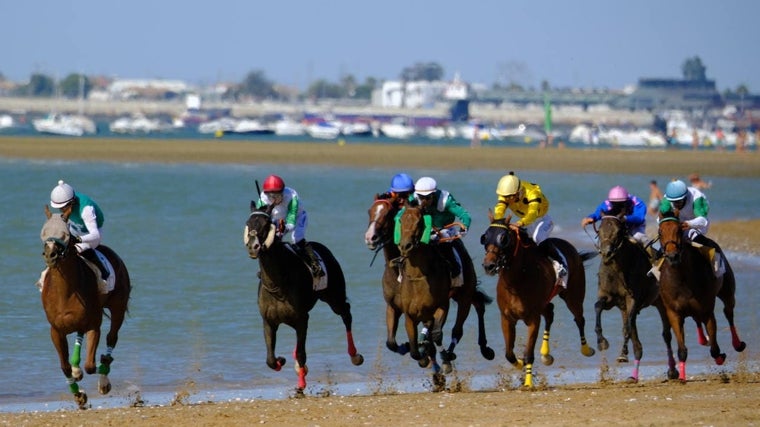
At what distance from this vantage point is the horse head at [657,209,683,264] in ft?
50.7

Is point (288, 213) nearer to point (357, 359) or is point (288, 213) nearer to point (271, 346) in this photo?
point (271, 346)

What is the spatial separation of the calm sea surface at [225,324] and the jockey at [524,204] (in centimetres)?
156

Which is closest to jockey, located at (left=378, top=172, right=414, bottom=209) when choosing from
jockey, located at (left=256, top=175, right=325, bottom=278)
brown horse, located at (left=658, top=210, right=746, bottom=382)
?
jockey, located at (left=256, top=175, right=325, bottom=278)

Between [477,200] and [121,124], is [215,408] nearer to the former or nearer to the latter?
[477,200]

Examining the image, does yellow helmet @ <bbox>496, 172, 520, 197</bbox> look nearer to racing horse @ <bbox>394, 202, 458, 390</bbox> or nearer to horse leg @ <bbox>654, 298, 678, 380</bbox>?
racing horse @ <bbox>394, 202, 458, 390</bbox>

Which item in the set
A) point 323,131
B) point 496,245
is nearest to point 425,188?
point 496,245

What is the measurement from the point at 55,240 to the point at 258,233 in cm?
193

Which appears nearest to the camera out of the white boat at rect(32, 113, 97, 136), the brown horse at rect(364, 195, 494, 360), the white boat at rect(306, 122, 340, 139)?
the brown horse at rect(364, 195, 494, 360)

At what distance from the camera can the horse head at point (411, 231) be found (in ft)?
49.5

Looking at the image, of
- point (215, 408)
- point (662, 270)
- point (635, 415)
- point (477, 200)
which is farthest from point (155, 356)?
point (477, 200)

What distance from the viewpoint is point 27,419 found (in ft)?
43.6

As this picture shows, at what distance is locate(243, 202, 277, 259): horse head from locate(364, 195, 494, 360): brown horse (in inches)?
39.3

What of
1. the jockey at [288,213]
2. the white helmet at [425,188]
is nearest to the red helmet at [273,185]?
the jockey at [288,213]

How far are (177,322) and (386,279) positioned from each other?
667 cm
